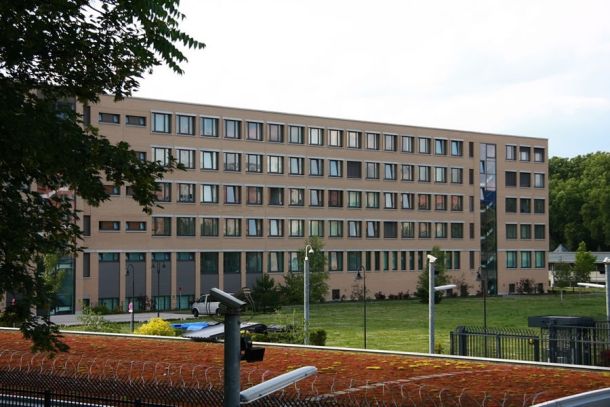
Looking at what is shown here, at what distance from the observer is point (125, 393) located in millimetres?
19609

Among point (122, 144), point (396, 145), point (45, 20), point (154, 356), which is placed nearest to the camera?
point (45, 20)

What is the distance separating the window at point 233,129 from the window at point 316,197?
31.7 feet

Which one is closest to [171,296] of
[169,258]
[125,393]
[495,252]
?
[169,258]

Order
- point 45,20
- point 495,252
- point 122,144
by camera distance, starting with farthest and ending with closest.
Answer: point 495,252
point 122,144
point 45,20

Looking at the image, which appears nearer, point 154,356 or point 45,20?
point 45,20

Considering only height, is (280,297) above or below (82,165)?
below

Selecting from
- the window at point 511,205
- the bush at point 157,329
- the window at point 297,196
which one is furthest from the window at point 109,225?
the window at point 511,205

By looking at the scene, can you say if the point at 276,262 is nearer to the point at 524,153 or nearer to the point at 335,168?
the point at 335,168

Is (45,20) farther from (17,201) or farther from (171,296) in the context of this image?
(171,296)

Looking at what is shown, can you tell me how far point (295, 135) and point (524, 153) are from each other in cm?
3107

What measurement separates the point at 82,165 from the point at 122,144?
1.00 metres

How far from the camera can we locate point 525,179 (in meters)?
107

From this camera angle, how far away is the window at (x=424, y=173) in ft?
322

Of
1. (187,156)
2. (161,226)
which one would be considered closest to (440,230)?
(187,156)
